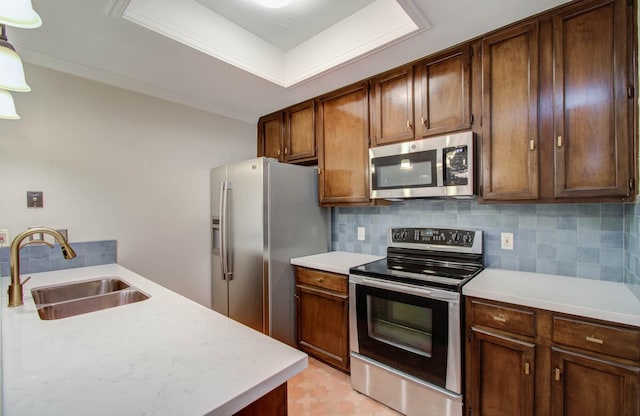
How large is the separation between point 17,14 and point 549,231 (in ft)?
8.29

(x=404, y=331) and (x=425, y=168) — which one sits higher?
(x=425, y=168)

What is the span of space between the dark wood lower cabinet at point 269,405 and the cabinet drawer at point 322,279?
130 centimetres

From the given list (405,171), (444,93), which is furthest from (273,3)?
(405,171)

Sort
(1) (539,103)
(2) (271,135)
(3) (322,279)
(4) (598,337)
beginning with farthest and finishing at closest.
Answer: (2) (271,135) < (3) (322,279) < (1) (539,103) < (4) (598,337)

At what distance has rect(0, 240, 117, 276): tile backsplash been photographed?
6.25 feet

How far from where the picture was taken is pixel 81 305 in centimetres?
148

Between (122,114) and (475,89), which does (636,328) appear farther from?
(122,114)

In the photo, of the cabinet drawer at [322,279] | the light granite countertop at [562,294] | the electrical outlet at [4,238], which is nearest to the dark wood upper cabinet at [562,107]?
the light granite countertop at [562,294]

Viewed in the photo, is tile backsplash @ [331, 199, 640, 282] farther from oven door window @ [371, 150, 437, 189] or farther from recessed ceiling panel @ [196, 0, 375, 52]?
recessed ceiling panel @ [196, 0, 375, 52]

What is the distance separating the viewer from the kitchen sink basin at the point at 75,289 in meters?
1.59

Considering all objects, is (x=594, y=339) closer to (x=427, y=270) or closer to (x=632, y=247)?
(x=632, y=247)

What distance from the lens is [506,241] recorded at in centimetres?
193

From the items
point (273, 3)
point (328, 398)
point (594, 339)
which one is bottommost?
point (328, 398)

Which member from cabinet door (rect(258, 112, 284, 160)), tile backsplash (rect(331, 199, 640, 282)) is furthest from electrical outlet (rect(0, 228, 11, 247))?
tile backsplash (rect(331, 199, 640, 282))
